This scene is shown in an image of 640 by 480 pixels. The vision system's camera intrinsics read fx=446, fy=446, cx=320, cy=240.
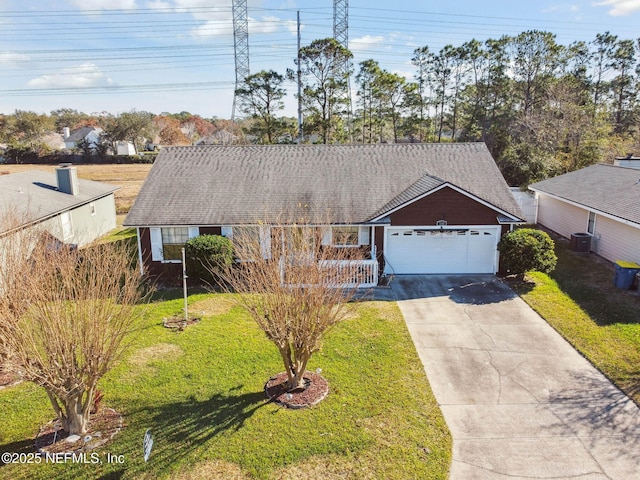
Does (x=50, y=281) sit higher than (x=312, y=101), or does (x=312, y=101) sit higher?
(x=312, y=101)

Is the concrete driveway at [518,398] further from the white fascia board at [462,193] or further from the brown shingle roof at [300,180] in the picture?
the brown shingle roof at [300,180]

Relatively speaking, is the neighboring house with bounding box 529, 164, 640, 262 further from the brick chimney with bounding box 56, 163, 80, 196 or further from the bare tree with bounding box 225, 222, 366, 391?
the brick chimney with bounding box 56, 163, 80, 196

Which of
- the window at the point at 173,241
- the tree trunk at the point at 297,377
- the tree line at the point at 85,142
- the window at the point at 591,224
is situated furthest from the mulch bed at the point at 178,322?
the tree line at the point at 85,142

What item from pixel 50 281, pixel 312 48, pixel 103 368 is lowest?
pixel 103 368

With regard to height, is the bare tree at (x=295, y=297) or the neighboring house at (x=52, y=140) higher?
the neighboring house at (x=52, y=140)

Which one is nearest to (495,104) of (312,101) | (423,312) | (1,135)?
(312,101)

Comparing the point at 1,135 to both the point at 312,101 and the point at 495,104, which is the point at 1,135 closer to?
the point at 312,101
